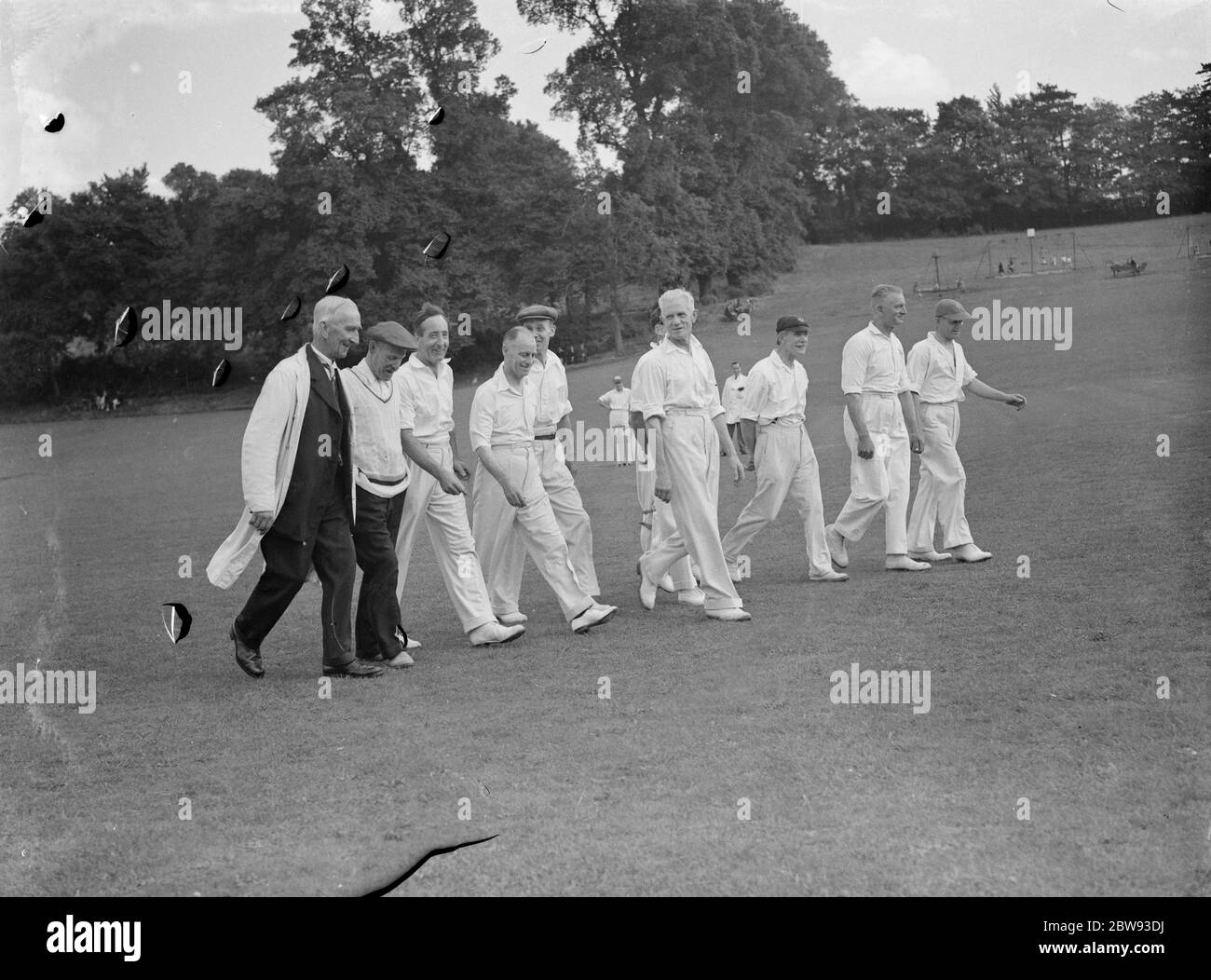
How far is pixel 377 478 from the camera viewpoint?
27.8ft

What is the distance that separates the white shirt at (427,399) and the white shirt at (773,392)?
3137mm

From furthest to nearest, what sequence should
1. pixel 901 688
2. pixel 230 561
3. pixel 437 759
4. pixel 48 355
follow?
pixel 48 355 < pixel 230 561 < pixel 901 688 < pixel 437 759

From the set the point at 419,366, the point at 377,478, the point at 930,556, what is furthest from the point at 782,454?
the point at 377,478

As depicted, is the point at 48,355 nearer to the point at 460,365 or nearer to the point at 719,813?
the point at 460,365

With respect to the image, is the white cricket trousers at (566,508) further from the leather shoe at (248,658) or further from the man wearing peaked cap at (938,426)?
the man wearing peaked cap at (938,426)

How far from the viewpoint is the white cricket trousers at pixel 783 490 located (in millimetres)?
10953

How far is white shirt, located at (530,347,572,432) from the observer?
10117mm

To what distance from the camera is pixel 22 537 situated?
17.7 m

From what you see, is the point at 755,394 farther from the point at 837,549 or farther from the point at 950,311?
the point at 950,311

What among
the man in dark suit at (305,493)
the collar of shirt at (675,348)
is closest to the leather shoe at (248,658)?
the man in dark suit at (305,493)

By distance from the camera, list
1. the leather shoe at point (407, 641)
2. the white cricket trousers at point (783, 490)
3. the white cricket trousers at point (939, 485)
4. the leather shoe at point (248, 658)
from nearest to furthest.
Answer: the leather shoe at point (248, 658) < the leather shoe at point (407, 641) < the white cricket trousers at point (783, 490) < the white cricket trousers at point (939, 485)

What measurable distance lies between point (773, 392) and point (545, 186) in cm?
388

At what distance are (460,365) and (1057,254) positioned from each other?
26603 mm

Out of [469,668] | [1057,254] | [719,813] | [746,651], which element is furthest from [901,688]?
[1057,254]
